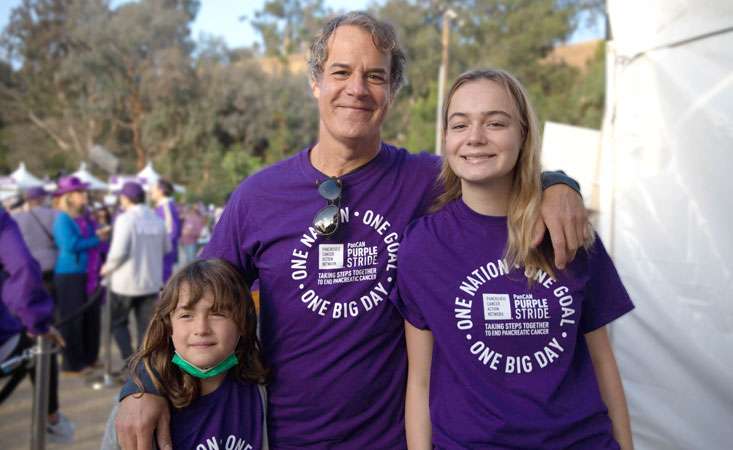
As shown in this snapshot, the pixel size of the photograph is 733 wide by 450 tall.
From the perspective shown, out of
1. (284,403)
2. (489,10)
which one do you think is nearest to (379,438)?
(284,403)

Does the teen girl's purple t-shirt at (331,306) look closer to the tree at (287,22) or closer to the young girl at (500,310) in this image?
the young girl at (500,310)

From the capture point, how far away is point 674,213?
2.72 metres

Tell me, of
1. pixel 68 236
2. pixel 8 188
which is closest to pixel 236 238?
pixel 68 236

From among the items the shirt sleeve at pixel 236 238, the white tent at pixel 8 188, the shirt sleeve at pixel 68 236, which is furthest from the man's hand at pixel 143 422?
the white tent at pixel 8 188

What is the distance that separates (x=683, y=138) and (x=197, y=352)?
222cm

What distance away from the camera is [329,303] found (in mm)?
1894

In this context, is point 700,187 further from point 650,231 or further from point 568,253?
point 568,253

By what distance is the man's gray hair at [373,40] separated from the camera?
6.37ft

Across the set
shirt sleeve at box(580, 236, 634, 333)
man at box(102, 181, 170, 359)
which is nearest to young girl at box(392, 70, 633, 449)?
shirt sleeve at box(580, 236, 634, 333)

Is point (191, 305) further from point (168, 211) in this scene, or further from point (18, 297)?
point (168, 211)

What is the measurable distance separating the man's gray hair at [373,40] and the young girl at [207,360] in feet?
2.48

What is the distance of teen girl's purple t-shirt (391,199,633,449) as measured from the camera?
62.2 inches

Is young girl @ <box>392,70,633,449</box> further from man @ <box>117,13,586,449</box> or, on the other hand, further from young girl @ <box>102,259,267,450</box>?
young girl @ <box>102,259,267,450</box>

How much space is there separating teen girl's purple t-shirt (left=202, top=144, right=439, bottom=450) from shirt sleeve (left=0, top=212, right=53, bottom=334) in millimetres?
2310
